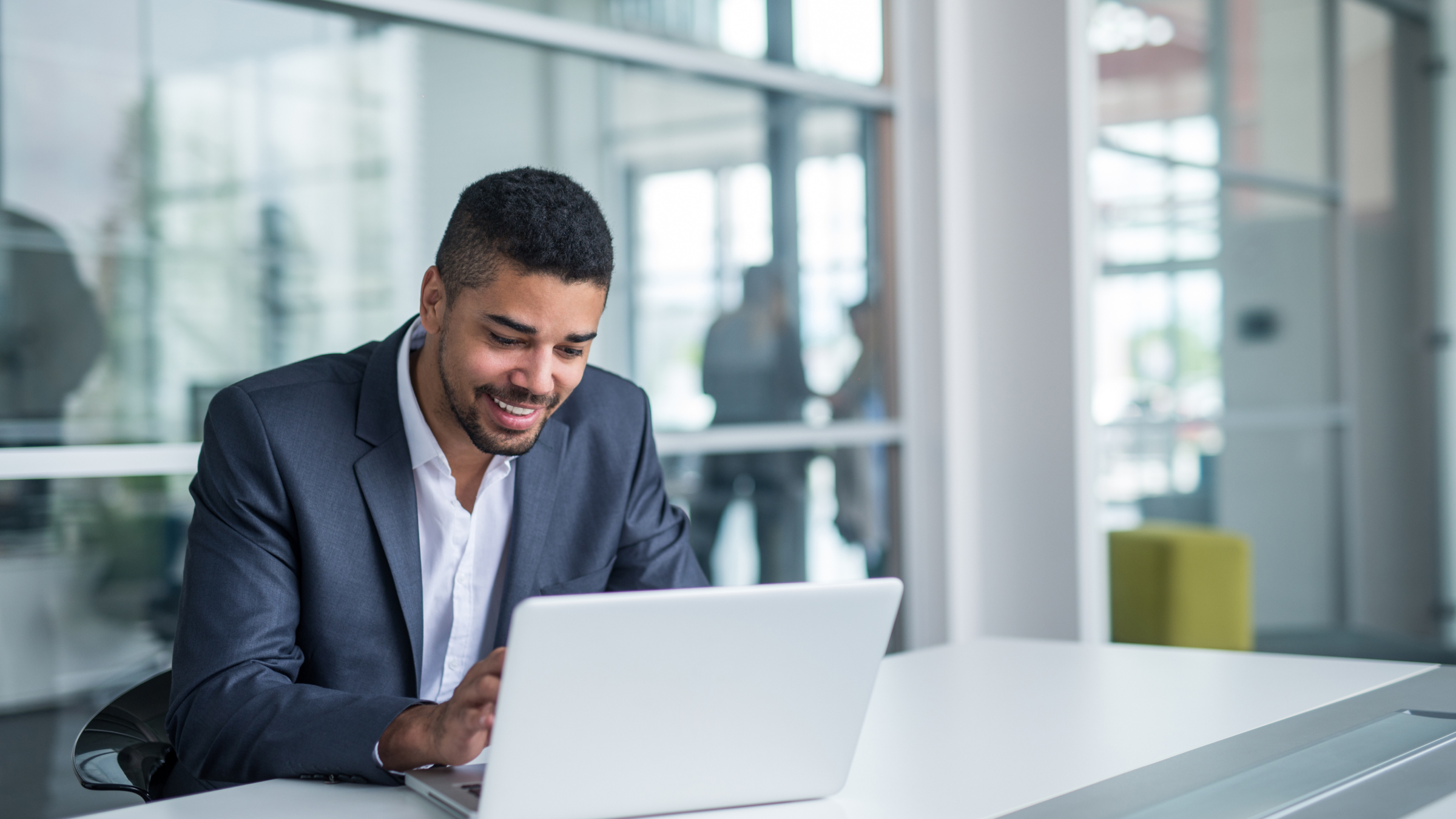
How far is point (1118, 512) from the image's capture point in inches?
191

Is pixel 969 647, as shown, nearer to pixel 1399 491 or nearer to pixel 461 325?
pixel 461 325

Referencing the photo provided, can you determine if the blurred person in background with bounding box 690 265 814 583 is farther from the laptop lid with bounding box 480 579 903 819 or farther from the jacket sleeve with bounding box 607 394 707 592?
the laptop lid with bounding box 480 579 903 819

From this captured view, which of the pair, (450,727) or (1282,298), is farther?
(1282,298)

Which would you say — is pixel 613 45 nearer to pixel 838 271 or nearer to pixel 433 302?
pixel 838 271

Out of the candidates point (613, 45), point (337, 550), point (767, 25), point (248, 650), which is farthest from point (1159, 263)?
point (248, 650)

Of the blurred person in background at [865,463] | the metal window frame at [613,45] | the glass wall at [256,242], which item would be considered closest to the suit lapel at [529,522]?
the glass wall at [256,242]

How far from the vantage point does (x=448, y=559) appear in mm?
1748

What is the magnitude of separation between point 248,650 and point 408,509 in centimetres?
29

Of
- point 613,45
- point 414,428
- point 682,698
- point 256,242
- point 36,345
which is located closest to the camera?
point 682,698

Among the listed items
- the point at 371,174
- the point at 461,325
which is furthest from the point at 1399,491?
the point at 461,325

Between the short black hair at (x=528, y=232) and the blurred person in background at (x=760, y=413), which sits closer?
the short black hair at (x=528, y=232)

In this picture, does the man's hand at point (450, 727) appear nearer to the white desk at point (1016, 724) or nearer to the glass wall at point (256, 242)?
the white desk at point (1016, 724)

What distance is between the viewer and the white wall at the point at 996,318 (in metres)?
3.50

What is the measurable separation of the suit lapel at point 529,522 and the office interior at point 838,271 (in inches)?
39.4
